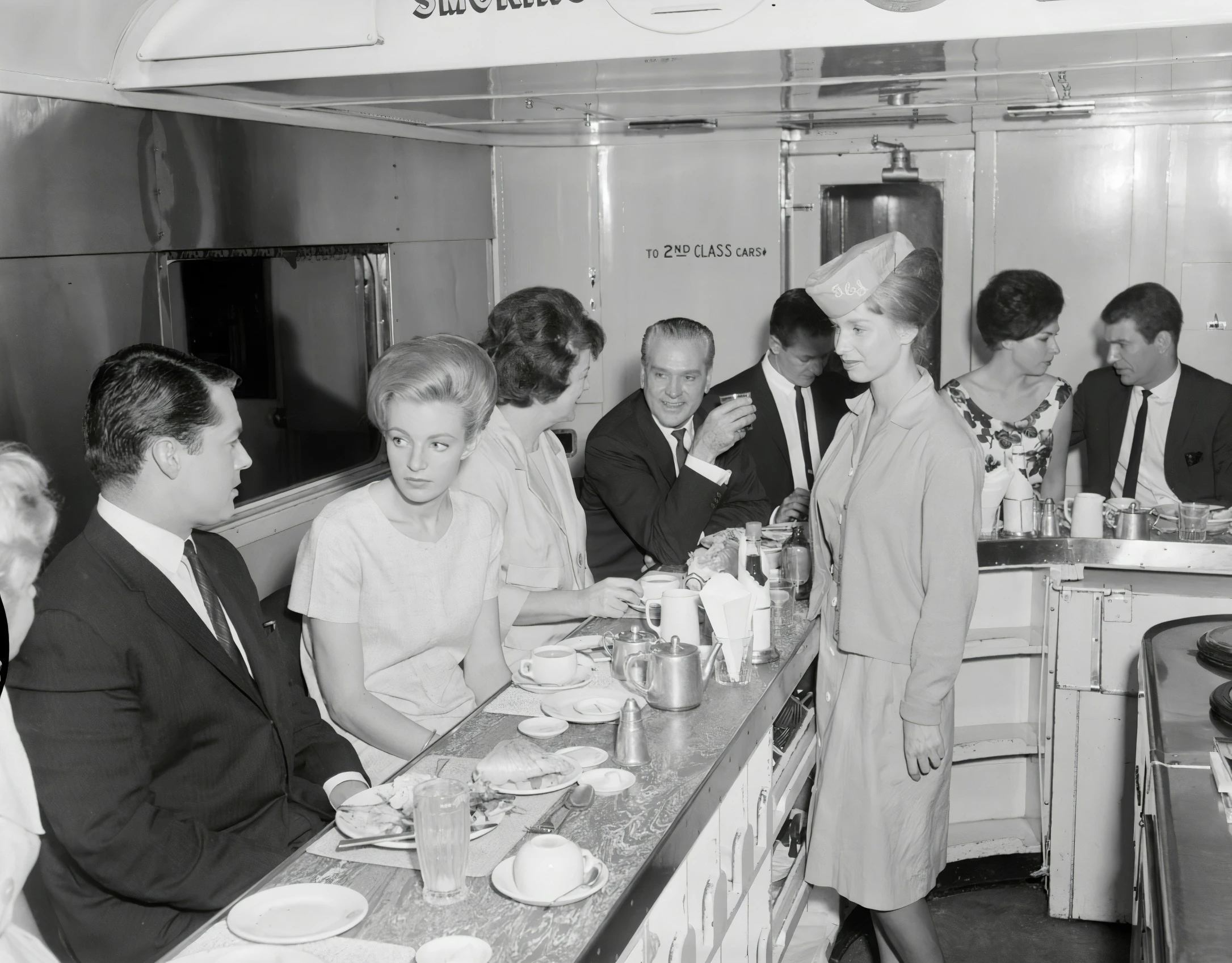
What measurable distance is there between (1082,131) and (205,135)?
14.3ft

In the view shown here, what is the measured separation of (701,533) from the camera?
13.5 feet

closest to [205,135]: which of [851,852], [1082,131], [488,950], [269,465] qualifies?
[269,465]

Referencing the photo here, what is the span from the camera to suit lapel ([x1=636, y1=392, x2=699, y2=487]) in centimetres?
409

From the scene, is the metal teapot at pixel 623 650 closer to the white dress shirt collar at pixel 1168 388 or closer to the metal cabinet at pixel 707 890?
the metal cabinet at pixel 707 890

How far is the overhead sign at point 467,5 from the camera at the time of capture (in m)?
3.53

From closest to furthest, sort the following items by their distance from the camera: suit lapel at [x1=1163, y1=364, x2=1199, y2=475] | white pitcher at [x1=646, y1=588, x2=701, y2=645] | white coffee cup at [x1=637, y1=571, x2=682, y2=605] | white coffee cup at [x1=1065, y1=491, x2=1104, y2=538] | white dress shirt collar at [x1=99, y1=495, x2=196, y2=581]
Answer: white dress shirt collar at [x1=99, y1=495, x2=196, y2=581], white pitcher at [x1=646, y1=588, x2=701, y2=645], white coffee cup at [x1=637, y1=571, x2=682, y2=605], white coffee cup at [x1=1065, y1=491, x2=1104, y2=538], suit lapel at [x1=1163, y1=364, x2=1199, y2=475]

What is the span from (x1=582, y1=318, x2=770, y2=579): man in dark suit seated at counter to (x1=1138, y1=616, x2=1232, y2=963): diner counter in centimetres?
142

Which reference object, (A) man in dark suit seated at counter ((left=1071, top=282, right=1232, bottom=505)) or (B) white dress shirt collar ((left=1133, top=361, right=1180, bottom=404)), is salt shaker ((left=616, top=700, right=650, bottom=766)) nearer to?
(A) man in dark suit seated at counter ((left=1071, top=282, right=1232, bottom=505))

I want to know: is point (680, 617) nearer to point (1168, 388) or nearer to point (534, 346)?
point (534, 346)

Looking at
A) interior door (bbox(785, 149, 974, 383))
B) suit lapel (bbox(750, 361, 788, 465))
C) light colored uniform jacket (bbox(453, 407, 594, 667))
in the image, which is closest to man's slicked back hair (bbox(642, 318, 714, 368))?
light colored uniform jacket (bbox(453, 407, 594, 667))

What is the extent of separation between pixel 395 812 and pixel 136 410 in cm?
91

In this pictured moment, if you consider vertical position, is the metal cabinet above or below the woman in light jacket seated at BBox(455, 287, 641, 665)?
below

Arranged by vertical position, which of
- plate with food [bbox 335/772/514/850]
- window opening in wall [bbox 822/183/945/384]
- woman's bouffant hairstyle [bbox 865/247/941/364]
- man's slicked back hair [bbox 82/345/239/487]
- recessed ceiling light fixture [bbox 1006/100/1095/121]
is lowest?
plate with food [bbox 335/772/514/850]

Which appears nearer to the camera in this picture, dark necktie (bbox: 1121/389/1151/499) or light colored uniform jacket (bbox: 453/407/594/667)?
light colored uniform jacket (bbox: 453/407/594/667)
